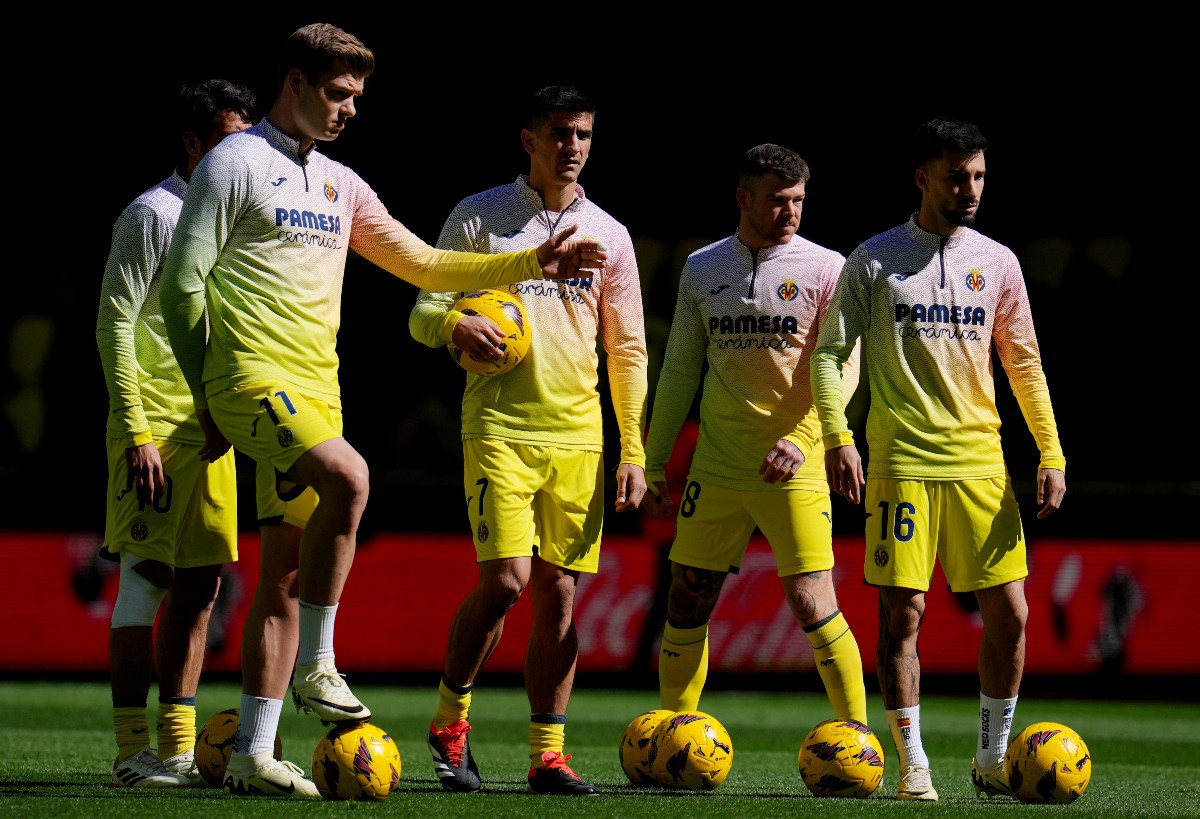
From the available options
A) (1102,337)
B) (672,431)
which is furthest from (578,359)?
(1102,337)

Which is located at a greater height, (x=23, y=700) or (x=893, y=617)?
(x=893, y=617)

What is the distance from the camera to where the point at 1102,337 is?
14.9 metres

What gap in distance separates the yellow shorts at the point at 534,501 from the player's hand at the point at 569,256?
0.84 meters

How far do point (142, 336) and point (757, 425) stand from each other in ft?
7.90

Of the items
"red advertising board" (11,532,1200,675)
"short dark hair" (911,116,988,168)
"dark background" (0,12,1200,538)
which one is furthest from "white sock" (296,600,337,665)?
"dark background" (0,12,1200,538)

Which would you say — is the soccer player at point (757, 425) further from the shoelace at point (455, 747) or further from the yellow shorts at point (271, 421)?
the yellow shorts at point (271, 421)

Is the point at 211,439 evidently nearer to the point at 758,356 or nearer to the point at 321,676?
the point at 321,676

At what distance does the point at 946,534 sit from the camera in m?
6.25

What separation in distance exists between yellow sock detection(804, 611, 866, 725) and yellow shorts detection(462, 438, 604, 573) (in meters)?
0.94

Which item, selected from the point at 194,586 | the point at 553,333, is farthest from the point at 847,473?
the point at 194,586

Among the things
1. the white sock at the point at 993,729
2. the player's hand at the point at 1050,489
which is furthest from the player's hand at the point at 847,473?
the white sock at the point at 993,729

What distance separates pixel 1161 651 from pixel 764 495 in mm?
6245

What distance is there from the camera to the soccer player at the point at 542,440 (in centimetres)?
611

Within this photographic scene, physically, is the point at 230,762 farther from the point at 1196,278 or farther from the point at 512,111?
the point at 1196,278
